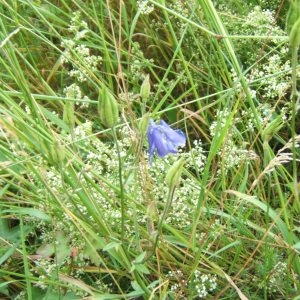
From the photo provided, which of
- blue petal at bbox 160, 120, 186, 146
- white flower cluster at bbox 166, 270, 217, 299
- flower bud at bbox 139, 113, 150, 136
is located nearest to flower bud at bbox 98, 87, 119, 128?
flower bud at bbox 139, 113, 150, 136

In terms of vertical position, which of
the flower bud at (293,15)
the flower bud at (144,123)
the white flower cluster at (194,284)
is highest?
the flower bud at (293,15)

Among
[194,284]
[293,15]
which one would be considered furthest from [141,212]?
[293,15]

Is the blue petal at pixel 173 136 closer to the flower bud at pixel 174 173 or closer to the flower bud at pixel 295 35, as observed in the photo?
the flower bud at pixel 174 173

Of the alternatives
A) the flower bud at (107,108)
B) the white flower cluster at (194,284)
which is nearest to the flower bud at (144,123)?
the flower bud at (107,108)

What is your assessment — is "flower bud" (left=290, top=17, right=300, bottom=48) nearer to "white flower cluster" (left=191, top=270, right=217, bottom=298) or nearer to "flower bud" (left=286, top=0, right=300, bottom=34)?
"flower bud" (left=286, top=0, right=300, bottom=34)

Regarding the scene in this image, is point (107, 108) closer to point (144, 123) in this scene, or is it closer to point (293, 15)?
point (144, 123)

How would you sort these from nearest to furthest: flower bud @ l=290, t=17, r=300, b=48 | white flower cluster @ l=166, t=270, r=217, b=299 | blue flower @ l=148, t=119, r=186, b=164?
flower bud @ l=290, t=17, r=300, b=48, blue flower @ l=148, t=119, r=186, b=164, white flower cluster @ l=166, t=270, r=217, b=299

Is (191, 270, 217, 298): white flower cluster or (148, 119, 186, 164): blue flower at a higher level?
(148, 119, 186, 164): blue flower

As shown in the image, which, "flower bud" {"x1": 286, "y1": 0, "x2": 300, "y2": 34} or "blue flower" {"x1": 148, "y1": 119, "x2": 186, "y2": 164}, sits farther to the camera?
"blue flower" {"x1": 148, "y1": 119, "x2": 186, "y2": 164}

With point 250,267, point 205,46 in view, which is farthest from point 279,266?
point 205,46

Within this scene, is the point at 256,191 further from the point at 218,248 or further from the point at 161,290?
the point at 161,290

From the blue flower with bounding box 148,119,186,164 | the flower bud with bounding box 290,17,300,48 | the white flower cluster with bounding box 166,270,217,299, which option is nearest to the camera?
the flower bud with bounding box 290,17,300,48

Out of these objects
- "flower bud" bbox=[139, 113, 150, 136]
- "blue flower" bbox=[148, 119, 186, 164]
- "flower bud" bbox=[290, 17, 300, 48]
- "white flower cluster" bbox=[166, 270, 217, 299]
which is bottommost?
"white flower cluster" bbox=[166, 270, 217, 299]
